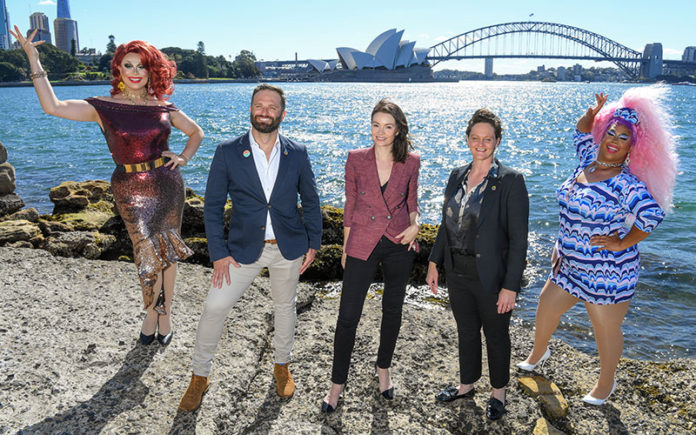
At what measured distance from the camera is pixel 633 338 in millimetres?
5590

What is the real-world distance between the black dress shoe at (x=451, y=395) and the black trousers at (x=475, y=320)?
0.18m

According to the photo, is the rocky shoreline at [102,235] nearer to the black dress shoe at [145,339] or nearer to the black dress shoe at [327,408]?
the black dress shoe at [145,339]

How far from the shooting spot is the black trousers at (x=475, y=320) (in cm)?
286

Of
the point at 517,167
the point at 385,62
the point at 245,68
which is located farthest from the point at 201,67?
the point at 517,167

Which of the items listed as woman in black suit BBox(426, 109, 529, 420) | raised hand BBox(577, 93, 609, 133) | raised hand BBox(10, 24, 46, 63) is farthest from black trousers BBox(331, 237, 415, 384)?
raised hand BBox(10, 24, 46, 63)

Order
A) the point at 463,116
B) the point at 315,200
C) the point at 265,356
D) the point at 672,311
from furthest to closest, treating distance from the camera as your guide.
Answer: the point at 463,116 < the point at 672,311 < the point at 265,356 < the point at 315,200

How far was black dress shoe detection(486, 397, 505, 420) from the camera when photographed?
301 centimetres

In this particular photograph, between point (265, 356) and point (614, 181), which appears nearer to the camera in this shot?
point (614, 181)

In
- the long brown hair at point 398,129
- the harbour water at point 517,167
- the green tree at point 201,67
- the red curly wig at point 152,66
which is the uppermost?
the green tree at point 201,67

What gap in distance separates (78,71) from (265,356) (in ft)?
367

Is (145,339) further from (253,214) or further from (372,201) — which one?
(372,201)

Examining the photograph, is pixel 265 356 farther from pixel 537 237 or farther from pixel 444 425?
pixel 537 237

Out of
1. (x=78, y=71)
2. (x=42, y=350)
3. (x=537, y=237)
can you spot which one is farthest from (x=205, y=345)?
(x=78, y=71)

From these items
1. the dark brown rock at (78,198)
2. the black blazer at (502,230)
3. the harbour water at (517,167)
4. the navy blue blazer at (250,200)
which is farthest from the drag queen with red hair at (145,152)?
the dark brown rock at (78,198)
